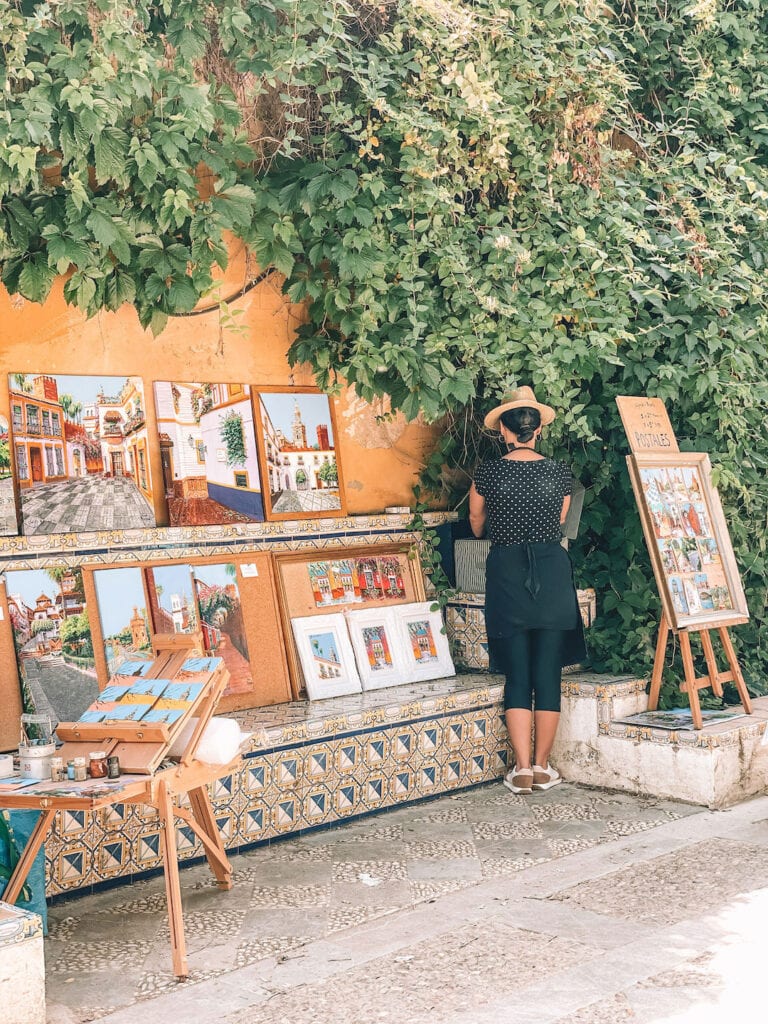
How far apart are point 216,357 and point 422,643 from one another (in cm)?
201

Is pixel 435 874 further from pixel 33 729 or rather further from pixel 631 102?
pixel 631 102

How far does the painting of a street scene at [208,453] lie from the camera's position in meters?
5.86

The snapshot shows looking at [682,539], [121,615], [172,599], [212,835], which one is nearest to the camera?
[212,835]

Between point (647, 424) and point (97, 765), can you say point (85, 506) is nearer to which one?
point (97, 765)

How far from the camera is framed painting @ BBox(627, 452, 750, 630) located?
5844mm

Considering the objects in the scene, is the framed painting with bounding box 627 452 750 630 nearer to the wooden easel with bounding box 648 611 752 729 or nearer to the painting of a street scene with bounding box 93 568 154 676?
the wooden easel with bounding box 648 611 752 729

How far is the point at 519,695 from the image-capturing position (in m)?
6.02

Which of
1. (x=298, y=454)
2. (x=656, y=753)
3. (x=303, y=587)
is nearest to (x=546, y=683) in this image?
(x=656, y=753)

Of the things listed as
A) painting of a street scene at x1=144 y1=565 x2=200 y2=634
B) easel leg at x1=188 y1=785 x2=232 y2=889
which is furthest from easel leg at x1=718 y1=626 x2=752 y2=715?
Result: easel leg at x1=188 y1=785 x2=232 y2=889

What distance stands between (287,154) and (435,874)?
3230 millimetres

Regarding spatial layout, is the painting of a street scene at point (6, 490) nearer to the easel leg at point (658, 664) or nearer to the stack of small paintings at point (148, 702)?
the stack of small paintings at point (148, 702)

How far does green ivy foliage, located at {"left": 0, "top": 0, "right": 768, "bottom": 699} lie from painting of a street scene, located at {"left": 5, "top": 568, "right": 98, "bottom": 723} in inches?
50.8

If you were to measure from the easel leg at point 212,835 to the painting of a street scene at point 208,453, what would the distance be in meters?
1.70

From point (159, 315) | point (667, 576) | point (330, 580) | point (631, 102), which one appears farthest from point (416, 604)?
point (631, 102)
